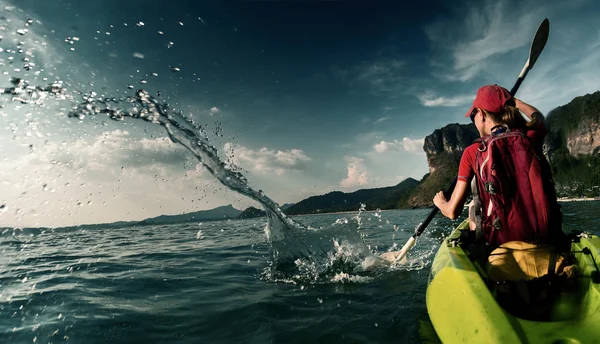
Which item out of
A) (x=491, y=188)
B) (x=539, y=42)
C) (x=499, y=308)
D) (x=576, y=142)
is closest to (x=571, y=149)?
(x=576, y=142)

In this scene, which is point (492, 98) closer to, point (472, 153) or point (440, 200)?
point (472, 153)

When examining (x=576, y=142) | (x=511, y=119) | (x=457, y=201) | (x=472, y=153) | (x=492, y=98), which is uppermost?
(x=576, y=142)

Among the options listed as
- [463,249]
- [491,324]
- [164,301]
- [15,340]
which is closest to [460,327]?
[491,324]

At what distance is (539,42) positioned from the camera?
7.21m

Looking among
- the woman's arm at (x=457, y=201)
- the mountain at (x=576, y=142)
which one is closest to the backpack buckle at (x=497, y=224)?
the woman's arm at (x=457, y=201)

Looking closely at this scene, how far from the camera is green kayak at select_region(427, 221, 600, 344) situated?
2705mm

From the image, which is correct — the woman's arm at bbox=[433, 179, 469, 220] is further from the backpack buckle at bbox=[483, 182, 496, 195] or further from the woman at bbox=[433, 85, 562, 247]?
the backpack buckle at bbox=[483, 182, 496, 195]

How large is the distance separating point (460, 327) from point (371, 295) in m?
3.04

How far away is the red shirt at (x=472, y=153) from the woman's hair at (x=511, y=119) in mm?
84

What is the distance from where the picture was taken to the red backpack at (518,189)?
312cm

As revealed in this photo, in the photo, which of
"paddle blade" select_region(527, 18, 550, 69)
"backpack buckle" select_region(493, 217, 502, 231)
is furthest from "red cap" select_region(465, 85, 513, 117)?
"paddle blade" select_region(527, 18, 550, 69)

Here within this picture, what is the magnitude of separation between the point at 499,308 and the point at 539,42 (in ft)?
23.9

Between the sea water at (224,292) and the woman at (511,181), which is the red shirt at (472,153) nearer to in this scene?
the woman at (511,181)

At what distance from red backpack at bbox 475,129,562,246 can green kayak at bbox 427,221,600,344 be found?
63cm
